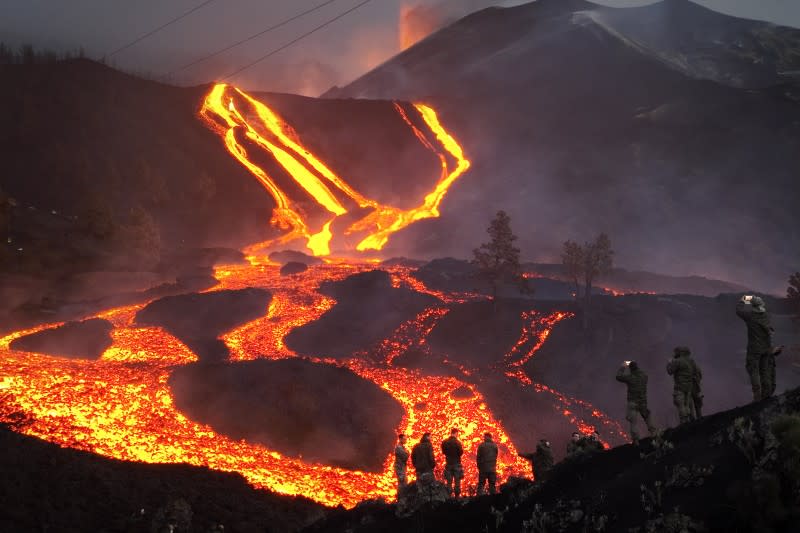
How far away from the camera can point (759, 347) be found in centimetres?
1141

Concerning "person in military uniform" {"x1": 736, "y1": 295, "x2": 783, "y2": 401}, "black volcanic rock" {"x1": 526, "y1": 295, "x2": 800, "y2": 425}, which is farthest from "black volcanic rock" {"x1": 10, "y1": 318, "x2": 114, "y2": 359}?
"person in military uniform" {"x1": 736, "y1": 295, "x2": 783, "y2": 401}

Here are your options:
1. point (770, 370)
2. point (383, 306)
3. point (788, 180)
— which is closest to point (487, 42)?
point (788, 180)

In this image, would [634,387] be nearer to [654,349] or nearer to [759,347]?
[759,347]

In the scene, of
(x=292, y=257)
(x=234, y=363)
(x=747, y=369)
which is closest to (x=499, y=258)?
(x=234, y=363)

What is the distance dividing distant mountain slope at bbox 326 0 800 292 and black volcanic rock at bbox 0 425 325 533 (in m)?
57.2

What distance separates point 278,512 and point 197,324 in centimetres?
2688

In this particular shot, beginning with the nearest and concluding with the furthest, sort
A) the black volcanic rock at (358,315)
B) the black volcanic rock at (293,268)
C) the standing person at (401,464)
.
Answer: the standing person at (401,464) < the black volcanic rock at (358,315) < the black volcanic rock at (293,268)

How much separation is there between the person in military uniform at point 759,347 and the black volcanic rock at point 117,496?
12.9 metres

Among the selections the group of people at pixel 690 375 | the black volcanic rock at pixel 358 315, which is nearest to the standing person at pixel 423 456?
the group of people at pixel 690 375

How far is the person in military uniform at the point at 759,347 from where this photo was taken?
1120cm

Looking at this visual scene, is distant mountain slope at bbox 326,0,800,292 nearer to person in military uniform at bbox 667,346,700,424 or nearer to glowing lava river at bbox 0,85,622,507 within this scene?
glowing lava river at bbox 0,85,622,507

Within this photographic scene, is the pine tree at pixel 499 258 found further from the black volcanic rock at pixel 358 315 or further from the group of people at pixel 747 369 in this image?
the group of people at pixel 747 369

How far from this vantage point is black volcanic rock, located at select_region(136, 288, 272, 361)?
43344 mm

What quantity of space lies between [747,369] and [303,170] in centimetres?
9034
